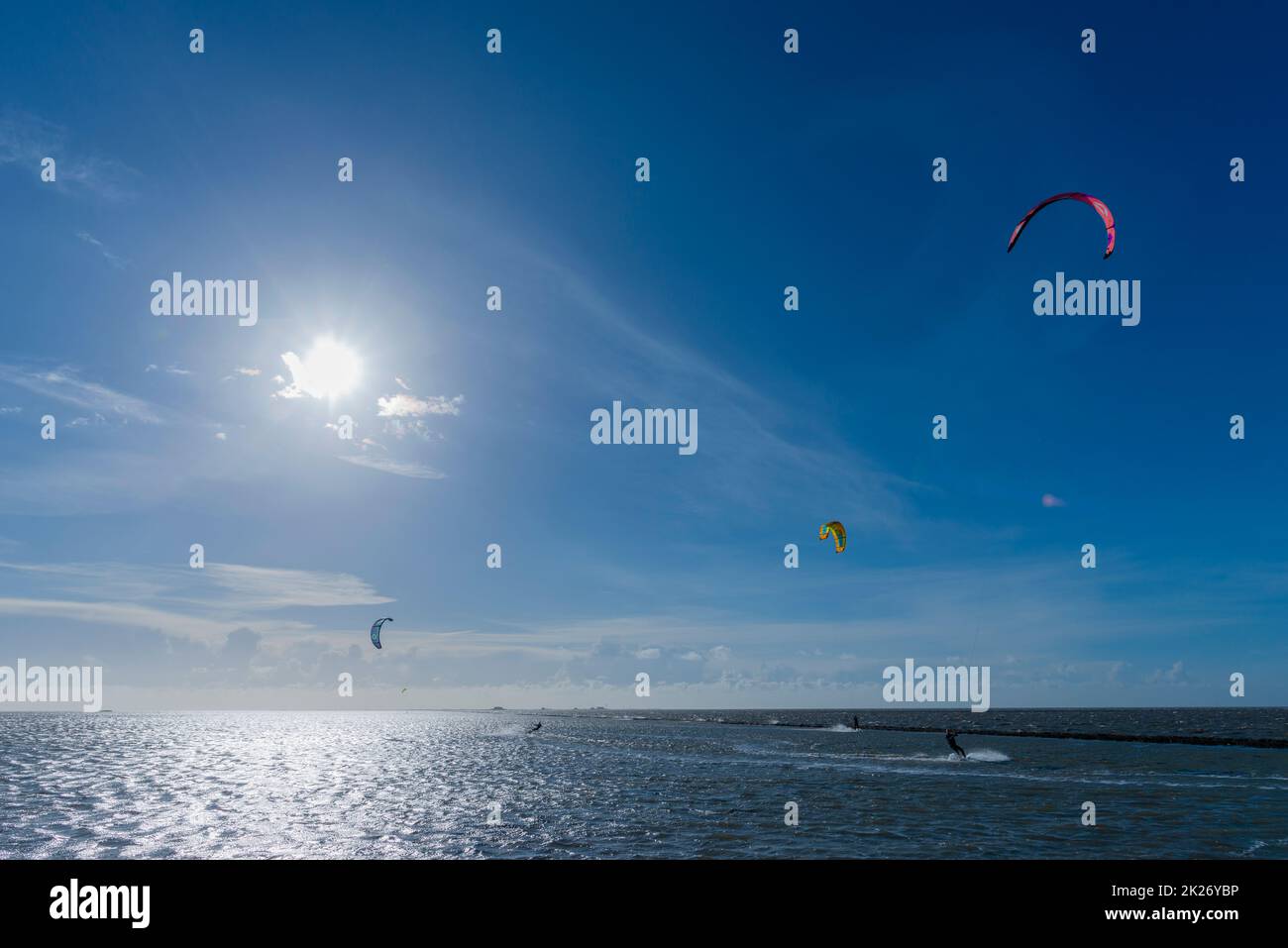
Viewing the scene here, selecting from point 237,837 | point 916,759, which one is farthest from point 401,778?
point 916,759

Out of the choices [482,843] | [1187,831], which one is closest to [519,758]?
[482,843]

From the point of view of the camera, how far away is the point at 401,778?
5756cm

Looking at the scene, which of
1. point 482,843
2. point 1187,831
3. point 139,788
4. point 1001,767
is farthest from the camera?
point 1001,767
